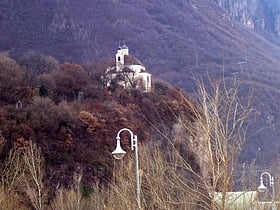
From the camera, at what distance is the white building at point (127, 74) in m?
46.8

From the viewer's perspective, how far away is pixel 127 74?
49.2 m

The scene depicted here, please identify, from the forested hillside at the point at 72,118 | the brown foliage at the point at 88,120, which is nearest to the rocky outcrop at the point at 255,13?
the forested hillside at the point at 72,118

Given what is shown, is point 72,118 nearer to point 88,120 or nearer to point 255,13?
point 88,120

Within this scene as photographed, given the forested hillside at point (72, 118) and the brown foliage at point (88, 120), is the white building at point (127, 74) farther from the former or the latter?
the brown foliage at point (88, 120)

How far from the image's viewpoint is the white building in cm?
4684

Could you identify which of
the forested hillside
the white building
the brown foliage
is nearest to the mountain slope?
the white building

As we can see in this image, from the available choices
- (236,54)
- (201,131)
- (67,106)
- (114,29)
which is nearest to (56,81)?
(67,106)

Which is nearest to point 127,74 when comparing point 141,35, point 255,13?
point 141,35

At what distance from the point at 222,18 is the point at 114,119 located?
76.3 meters

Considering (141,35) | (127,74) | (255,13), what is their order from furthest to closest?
1. (255,13)
2. (141,35)
3. (127,74)

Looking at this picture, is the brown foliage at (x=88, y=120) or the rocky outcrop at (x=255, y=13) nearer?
the brown foliage at (x=88, y=120)

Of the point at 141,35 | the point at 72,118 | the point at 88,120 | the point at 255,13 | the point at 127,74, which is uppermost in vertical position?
the point at 255,13

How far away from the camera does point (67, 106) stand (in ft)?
117

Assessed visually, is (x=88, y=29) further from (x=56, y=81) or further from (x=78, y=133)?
(x=78, y=133)
